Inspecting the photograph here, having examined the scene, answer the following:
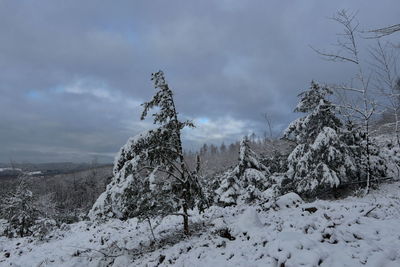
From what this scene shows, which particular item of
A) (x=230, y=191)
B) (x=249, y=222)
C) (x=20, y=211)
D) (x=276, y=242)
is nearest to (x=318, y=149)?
(x=230, y=191)

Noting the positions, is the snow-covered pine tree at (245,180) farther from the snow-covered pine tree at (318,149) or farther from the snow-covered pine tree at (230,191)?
the snow-covered pine tree at (318,149)

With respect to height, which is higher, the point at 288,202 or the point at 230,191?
the point at 288,202

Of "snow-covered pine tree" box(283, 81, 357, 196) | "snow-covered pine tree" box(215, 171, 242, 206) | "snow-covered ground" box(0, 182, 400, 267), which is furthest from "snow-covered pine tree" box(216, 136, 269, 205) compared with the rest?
"snow-covered ground" box(0, 182, 400, 267)

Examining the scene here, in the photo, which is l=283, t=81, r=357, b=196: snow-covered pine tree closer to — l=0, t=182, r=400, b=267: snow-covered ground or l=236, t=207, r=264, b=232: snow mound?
l=0, t=182, r=400, b=267: snow-covered ground

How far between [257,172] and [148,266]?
10595mm

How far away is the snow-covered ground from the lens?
5.97 meters

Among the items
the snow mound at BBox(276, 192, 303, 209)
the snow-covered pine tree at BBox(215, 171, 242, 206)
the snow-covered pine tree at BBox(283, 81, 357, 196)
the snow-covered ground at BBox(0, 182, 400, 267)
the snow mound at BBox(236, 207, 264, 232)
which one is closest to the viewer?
the snow-covered ground at BBox(0, 182, 400, 267)

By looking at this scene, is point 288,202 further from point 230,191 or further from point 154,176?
point 230,191

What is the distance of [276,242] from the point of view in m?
6.80

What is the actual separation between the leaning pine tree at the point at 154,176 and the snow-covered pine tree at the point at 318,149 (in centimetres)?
958

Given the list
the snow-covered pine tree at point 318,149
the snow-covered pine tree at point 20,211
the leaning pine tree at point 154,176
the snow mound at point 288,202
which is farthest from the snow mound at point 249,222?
the snow-covered pine tree at point 20,211

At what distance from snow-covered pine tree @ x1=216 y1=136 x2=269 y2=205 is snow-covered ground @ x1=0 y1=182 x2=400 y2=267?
4.82 m

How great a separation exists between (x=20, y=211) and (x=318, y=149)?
952 inches

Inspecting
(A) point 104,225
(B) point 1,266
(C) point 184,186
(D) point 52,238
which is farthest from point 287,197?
(D) point 52,238
